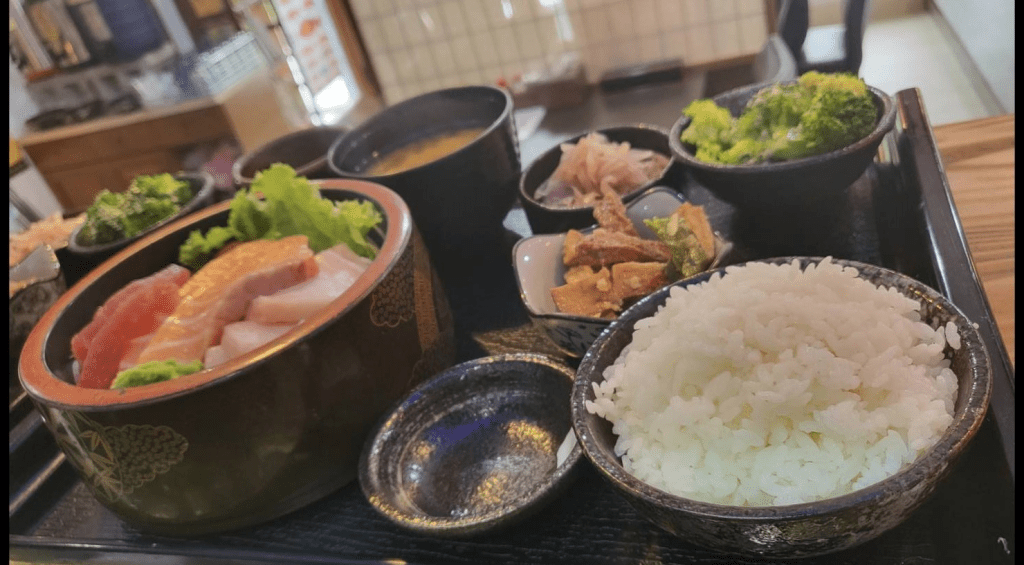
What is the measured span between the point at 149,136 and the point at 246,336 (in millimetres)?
4594

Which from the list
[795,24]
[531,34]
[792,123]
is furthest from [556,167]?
[531,34]

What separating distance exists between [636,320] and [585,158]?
2.19ft

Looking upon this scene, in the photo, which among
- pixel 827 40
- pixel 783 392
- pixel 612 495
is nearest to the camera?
pixel 783 392

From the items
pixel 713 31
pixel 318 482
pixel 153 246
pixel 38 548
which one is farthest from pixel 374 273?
pixel 713 31

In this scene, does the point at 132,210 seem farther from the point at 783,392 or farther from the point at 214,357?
the point at 783,392

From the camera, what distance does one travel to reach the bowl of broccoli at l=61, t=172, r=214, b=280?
1.58 m

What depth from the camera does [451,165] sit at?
4.79 ft

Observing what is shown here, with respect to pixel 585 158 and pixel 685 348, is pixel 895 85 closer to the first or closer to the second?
pixel 585 158

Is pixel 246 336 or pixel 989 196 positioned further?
pixel 989 196

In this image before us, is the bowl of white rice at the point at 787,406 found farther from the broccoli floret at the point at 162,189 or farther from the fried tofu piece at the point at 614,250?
the broccoli floret at the point at 162,189

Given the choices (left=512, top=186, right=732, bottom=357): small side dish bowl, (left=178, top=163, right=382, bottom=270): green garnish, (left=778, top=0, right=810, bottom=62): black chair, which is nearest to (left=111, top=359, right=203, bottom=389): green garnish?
(left=178, top=163, right=382, bottom=270): green garnish

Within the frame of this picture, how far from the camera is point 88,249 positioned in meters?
1.58

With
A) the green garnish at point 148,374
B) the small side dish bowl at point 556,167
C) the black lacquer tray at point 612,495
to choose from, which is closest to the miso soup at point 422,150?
the small side dish bowl at point 556,167

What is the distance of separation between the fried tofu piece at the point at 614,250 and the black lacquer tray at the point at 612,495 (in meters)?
0.19
